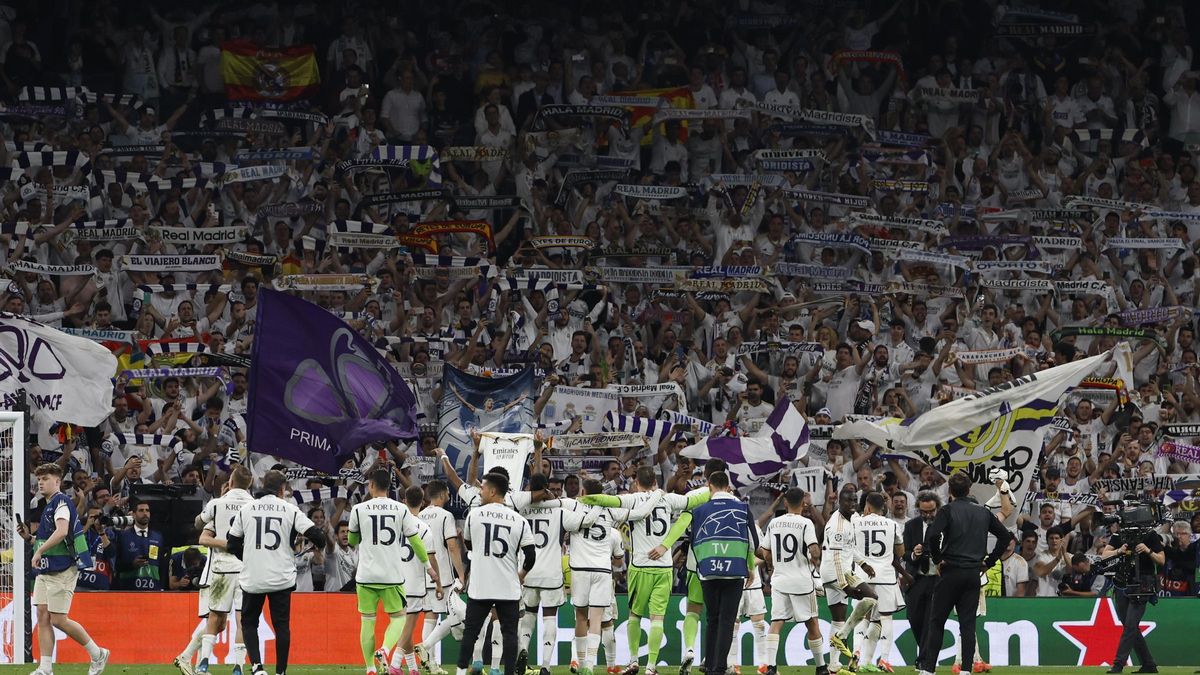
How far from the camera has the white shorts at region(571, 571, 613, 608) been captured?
71.2 feet

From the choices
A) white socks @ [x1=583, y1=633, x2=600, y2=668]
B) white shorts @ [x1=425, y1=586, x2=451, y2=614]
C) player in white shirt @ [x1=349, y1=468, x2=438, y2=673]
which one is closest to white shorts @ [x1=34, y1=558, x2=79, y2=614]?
player in white shirt @ [x1=349, y1=468, x2=438, y2=673]

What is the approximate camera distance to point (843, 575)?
21.7 m

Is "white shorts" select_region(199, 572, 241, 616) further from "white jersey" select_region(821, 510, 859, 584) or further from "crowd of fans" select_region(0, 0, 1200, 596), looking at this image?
"white jersey" select_region(821, 510, 859, 584)

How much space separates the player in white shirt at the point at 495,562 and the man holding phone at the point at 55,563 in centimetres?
408

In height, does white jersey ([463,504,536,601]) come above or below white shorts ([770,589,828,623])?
above

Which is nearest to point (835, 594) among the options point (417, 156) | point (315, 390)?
point (315, 390)

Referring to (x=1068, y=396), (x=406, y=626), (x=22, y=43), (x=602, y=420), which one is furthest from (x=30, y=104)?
(x=1068, y=396)

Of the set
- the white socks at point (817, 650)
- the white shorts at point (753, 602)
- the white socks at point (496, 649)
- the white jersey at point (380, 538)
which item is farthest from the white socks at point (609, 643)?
the white jersey at point (380, 538)

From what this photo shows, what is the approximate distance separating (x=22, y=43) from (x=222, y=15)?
11.8 ft

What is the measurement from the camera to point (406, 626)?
68.7ft

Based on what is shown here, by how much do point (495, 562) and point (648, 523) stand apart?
3.18 m

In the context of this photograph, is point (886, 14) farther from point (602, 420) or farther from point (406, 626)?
point (406, 626)

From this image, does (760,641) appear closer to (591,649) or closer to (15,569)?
(591,649)

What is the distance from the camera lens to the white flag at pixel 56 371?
25.5 meters
